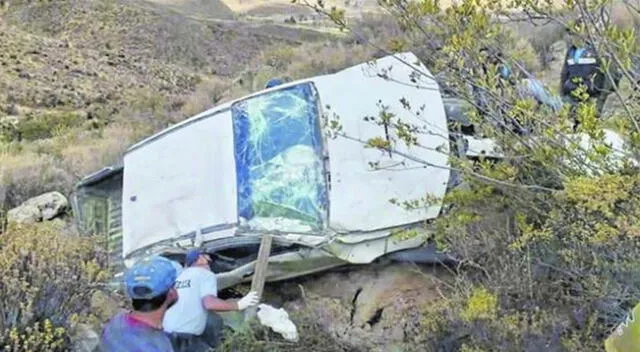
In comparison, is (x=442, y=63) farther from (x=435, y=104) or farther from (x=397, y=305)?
(x=397, y=305)

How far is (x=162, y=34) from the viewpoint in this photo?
46.2m

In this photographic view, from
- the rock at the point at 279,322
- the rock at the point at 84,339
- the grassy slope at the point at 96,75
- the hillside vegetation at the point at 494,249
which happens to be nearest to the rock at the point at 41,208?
the grassy slope at the point at 96,75

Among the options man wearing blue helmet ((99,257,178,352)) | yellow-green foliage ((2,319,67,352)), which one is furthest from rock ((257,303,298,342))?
man wearing blue helmet ((99,257,178,352))

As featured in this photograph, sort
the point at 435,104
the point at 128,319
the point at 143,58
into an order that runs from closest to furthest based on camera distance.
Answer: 1. the point at 128,319
2. the point at 435,104
3. the point at 143,58

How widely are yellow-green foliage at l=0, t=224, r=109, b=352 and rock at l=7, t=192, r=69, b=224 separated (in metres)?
2.36

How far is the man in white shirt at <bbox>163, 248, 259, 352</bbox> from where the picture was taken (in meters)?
5.58

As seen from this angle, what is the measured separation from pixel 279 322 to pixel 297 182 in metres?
1.15

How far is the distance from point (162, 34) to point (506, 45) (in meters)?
42.2

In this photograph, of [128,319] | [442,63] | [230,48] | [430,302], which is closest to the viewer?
[128,319]

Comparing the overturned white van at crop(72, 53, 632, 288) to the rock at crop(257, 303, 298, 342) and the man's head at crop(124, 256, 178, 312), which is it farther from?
the man's head at crop(124, 256, 178, 312)

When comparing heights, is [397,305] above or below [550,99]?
below

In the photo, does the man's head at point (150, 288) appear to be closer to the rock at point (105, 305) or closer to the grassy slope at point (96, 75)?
the rock at point (105, 305)

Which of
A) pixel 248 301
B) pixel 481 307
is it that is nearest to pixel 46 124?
pixel 248 301

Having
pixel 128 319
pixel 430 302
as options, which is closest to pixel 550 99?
pixel 430 302
